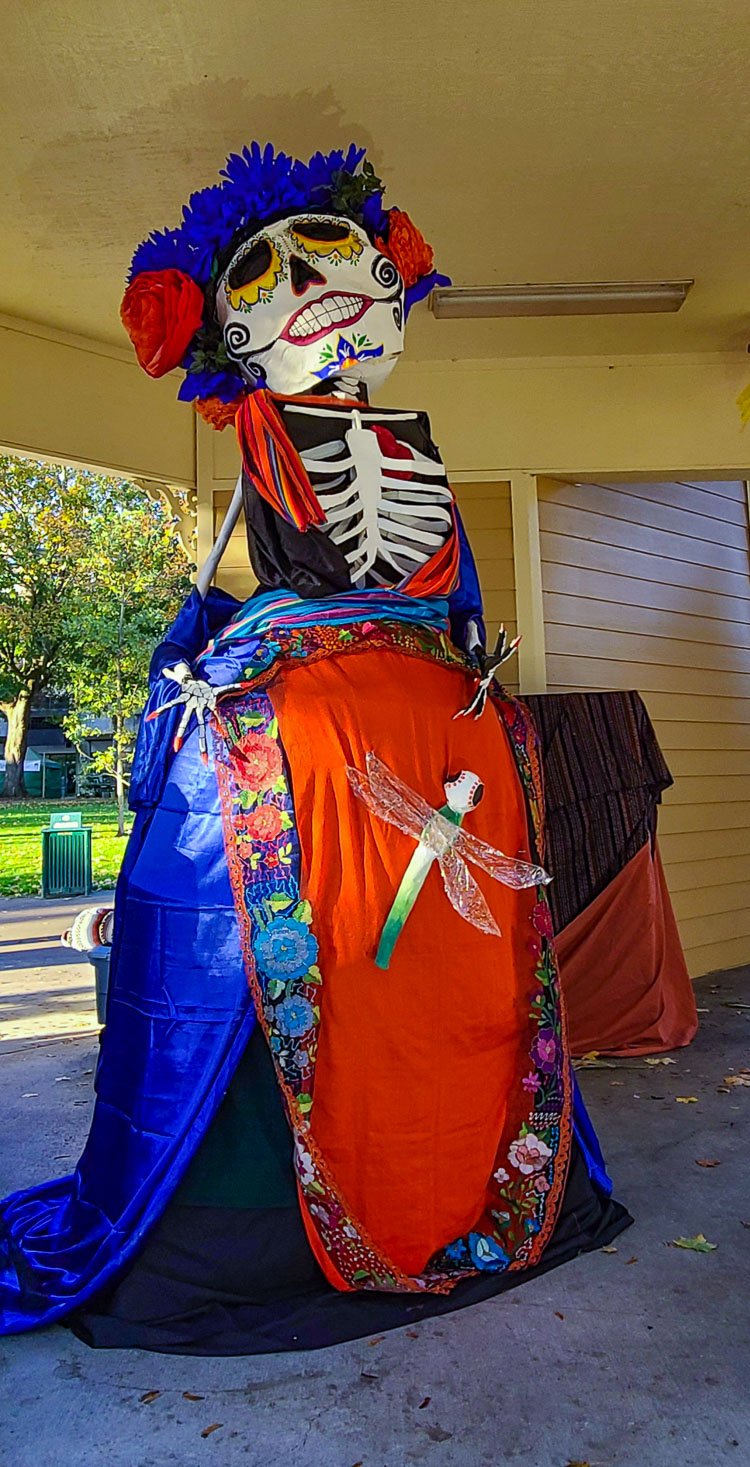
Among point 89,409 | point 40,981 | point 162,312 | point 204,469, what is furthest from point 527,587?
point 40,981

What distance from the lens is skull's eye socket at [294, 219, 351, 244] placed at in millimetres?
2189

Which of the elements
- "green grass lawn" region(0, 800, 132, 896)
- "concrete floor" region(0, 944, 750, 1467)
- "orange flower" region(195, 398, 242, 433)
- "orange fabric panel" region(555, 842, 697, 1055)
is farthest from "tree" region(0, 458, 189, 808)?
"concrete floor" region(0, 944, 750, 1467)

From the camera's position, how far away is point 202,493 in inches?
154

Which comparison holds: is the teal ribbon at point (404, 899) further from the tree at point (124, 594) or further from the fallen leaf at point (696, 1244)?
the tree at point (124, 594)

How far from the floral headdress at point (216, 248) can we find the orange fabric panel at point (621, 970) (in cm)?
222

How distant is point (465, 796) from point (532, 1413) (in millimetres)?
984

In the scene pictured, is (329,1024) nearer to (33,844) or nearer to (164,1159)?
(164,1159)

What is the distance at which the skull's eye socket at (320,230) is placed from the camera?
219 cm

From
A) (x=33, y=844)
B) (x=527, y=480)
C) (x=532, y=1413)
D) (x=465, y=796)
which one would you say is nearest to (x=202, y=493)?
(x=527, y=480)

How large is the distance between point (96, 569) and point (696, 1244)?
10.6 m

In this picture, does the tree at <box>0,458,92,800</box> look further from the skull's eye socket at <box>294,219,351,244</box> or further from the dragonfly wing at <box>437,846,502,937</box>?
the dragonfly wing at <box>437,846,502,937</box>

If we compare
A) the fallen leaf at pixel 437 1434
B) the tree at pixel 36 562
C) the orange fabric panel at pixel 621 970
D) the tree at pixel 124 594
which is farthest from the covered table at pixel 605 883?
the tree at pixel 124 594

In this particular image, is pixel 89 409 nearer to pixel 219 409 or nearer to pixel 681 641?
pixel 219 409

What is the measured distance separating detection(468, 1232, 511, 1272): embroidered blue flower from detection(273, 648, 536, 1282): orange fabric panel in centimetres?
5
